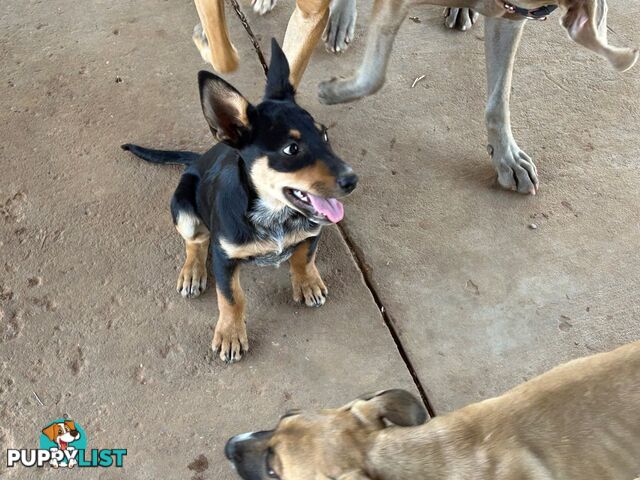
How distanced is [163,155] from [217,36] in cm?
67

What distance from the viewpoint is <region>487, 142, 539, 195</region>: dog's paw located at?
12.5 ft

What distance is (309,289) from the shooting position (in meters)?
3.32

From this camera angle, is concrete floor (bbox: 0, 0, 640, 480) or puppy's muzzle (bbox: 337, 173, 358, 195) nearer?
puppy's muzzle (bbox: 337, 173, 358, 195)

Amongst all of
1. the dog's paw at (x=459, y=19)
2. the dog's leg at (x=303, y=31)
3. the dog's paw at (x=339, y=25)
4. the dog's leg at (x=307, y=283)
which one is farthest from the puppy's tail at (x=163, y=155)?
the dog's paw at (x=459, y=19)

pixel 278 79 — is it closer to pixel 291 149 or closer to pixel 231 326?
pixel 291 149

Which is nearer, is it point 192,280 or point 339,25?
point 192,280

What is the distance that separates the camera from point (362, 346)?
10.6 ft

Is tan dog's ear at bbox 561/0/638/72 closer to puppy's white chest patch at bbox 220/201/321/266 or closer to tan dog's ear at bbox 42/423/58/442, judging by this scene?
puppy's white chest patch at bbox 220/201/321/266

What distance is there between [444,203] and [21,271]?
7.14 feet

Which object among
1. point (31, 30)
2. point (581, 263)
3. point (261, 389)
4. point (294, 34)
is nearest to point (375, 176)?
point (294, 34)

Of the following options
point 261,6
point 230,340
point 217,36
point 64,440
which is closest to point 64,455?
point 64,440

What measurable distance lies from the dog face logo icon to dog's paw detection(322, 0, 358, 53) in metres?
2.71

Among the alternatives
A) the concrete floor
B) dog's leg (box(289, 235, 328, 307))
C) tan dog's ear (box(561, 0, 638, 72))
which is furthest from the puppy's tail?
tan dog's ear (box(561, 0, 638, 72))

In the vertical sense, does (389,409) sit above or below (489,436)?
above
